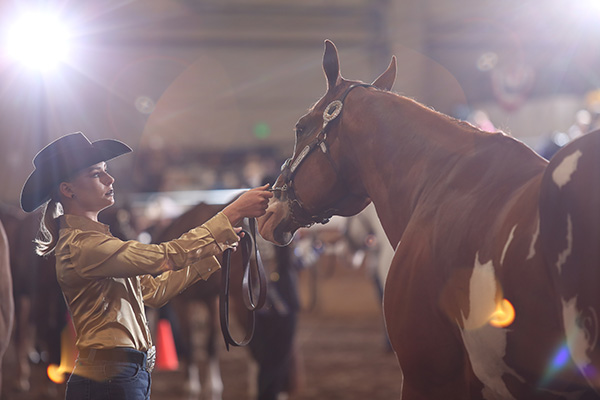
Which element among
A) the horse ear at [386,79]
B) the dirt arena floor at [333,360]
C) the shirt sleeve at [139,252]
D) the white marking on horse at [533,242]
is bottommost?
the dirt arena floor at [333,360]

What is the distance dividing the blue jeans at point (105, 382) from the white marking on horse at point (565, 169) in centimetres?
145

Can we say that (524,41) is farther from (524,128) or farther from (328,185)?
(328,185)

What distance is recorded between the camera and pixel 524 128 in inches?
631

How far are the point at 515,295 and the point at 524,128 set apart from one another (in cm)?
1525

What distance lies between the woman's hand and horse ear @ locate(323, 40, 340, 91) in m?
0.57

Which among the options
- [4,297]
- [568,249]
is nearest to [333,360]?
[4,297]

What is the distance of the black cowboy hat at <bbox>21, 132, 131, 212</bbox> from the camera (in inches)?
86.0

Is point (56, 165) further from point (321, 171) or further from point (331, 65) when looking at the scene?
point (331, 65)

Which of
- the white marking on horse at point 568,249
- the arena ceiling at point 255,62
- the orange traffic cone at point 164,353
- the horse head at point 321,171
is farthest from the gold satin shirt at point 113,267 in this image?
the arena ceiling at point 255,62

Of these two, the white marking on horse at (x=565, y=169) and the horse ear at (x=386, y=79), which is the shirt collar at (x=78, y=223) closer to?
the horse ear at (x=386, y=79)

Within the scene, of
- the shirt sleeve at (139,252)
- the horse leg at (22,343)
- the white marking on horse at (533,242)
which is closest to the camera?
the white marking on horse at (533,242)

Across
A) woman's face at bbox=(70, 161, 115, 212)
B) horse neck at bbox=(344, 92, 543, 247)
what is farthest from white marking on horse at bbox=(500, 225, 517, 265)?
woman's face at bbox=(70, 161, 115, 212)

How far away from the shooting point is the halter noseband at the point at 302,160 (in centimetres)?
256

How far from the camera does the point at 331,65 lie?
2576mm
